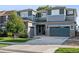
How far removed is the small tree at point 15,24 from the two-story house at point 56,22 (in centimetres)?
33

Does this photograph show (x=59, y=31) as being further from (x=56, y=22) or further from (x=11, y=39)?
(x=11, y=39)

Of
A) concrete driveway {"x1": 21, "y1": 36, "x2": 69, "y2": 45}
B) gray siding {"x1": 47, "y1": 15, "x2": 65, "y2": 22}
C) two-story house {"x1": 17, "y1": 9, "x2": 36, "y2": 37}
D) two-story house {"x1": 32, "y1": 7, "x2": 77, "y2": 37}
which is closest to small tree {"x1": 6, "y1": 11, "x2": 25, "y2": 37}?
two-story house {"x1": 17, "y1": 9, "x2": 36, "y2": 37}

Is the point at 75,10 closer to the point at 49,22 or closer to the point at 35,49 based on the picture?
the point at 49,22

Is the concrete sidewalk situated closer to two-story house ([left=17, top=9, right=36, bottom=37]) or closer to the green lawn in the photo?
the green lawn

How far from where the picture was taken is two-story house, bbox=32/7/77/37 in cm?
852

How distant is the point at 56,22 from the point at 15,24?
39.1 inches

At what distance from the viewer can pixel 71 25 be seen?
862 centimetres

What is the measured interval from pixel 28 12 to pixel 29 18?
0.57 ft

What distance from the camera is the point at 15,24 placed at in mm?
8789

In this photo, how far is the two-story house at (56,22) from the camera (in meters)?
8.52

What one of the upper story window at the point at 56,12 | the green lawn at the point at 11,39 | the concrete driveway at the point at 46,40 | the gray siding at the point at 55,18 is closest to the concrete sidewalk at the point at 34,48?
the concrete driveway at the point at 46,40

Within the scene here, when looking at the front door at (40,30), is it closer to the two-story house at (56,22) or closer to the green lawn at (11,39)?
the two-story house at (56,22)

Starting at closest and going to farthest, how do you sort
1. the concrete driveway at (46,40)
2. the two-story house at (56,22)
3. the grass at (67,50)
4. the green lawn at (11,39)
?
the two-story house at (56,22) < the grass at (67,50) < the concrete driveway at (46,40) < the green lawn at (11,39)
